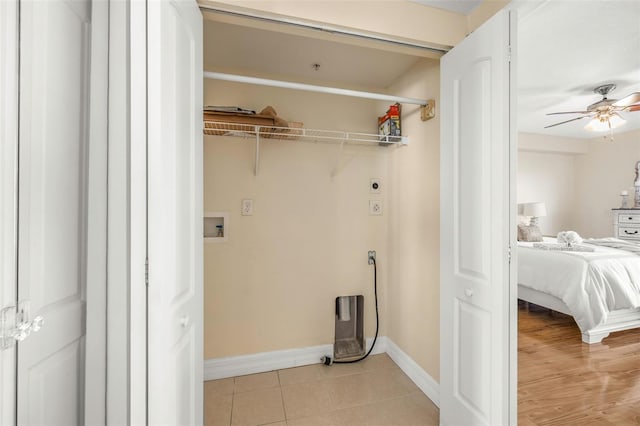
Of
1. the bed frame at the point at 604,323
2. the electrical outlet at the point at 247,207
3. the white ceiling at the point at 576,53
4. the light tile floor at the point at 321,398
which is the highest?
the white ceiling at the point at 576,53

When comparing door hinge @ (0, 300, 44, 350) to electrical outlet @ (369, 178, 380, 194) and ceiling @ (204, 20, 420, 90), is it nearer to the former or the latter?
ceiling @ (204, 20, 420, 90)

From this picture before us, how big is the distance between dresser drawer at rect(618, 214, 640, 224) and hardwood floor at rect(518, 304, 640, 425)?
124 cm

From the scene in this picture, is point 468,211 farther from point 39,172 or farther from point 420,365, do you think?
point 39,172

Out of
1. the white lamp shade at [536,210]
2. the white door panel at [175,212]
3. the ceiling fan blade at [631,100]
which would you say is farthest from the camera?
the white lamp shade at [536,210]

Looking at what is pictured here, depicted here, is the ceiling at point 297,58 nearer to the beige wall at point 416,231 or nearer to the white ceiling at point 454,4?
the beige wall at point 416,231

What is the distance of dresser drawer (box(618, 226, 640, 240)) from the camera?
3.13m

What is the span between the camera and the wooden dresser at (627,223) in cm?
A: 312

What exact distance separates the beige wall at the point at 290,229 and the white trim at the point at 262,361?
0.05m

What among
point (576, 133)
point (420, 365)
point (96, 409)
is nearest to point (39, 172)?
point (96, 409)

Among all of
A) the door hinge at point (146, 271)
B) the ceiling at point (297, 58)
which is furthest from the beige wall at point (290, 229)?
the door hinge at point (146, 271)

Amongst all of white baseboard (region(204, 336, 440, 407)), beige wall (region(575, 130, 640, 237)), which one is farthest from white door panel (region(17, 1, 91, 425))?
beige wall (region(575, 130, 640, 237))

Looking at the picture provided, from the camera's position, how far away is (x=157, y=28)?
31.4 inches

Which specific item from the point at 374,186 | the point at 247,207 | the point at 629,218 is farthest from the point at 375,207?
the point at 629,218

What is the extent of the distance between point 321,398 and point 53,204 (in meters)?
1.78
